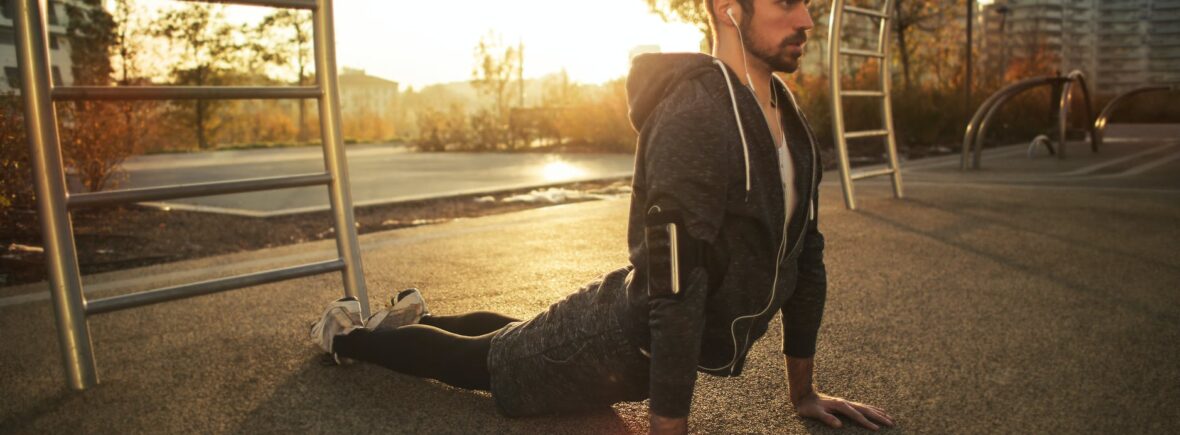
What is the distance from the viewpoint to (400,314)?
2.49 m

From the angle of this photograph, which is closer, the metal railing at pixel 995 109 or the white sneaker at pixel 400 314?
the white sneaker at pixel 400 314

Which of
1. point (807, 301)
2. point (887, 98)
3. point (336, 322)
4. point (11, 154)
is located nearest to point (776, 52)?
point (807, 301)

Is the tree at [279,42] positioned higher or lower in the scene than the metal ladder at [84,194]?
higher

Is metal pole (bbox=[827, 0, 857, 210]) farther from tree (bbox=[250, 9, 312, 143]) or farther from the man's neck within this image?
tree (bbox=[250, 9, 312, 143])

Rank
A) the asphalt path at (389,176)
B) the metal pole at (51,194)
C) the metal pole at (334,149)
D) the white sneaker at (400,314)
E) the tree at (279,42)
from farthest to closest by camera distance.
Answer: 1. the tree at (279,42)
2. the asphalt path at (389,176)
3. the metal pole at (334,149)
4. the white sneaker at (400,314)
5. the metal pole at (51,194)

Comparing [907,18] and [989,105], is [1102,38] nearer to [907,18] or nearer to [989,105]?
[907,18]

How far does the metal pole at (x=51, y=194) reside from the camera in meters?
2.24

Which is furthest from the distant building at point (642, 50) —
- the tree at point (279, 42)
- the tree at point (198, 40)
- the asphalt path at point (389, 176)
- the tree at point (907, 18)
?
the tree at point (907, 18)

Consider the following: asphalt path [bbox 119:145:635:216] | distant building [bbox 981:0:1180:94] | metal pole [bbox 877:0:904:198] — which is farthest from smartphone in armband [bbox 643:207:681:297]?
distant building [bbox 981:0:1180:94]

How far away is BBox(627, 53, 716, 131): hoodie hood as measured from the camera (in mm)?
1642

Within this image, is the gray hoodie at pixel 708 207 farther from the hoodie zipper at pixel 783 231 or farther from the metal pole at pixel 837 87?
the metal pole at pixel 837 87

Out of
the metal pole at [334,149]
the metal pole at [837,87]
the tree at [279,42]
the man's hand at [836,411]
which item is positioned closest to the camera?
the man's hand at [836,411]

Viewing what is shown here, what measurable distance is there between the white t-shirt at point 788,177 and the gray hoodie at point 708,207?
1 cm

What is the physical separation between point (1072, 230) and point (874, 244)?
53.0 inches
